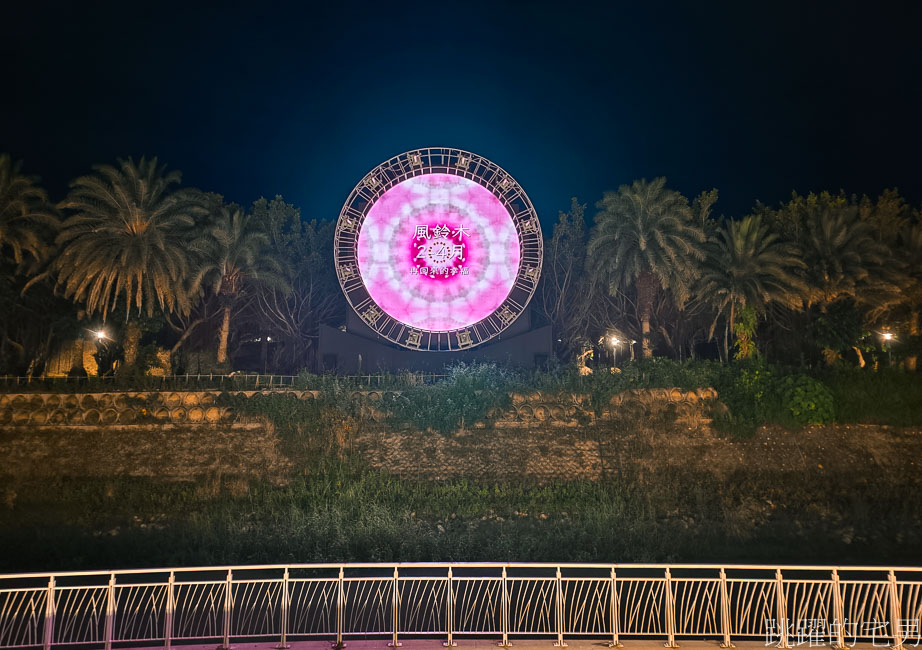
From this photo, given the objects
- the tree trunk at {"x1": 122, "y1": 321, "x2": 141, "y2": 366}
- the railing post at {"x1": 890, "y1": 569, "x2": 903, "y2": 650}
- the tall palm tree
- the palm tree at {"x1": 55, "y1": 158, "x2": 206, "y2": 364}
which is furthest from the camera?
the tall palm tree

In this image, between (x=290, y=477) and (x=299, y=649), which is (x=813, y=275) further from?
(x=299, y=649)

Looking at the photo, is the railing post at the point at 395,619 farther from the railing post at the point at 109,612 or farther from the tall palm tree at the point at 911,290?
the tall palm tree at the point at 911,290

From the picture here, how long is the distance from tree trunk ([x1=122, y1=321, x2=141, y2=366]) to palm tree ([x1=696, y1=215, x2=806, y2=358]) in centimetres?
3059

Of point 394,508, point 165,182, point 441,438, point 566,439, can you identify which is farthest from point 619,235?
point 165,182

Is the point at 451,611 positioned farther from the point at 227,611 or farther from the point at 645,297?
the point at 645,297

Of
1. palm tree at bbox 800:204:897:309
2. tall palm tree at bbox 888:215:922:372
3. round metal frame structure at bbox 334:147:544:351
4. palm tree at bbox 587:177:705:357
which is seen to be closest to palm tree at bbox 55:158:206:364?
round metal frame structure at bbox 334:147:544:351

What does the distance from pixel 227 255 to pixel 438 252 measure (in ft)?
38.6

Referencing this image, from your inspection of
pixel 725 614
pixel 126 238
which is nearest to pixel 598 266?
pixel 126 238

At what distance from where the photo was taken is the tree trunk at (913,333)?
34406 millimetres

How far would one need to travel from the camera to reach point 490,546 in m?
19.2

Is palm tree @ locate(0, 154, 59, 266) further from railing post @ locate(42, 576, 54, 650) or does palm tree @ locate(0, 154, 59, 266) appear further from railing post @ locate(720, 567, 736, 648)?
railing post @ locate(720, 567, 736, 648)

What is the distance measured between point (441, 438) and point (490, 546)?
835cm

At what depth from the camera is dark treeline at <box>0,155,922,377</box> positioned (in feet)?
108

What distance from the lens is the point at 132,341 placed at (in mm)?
34531
